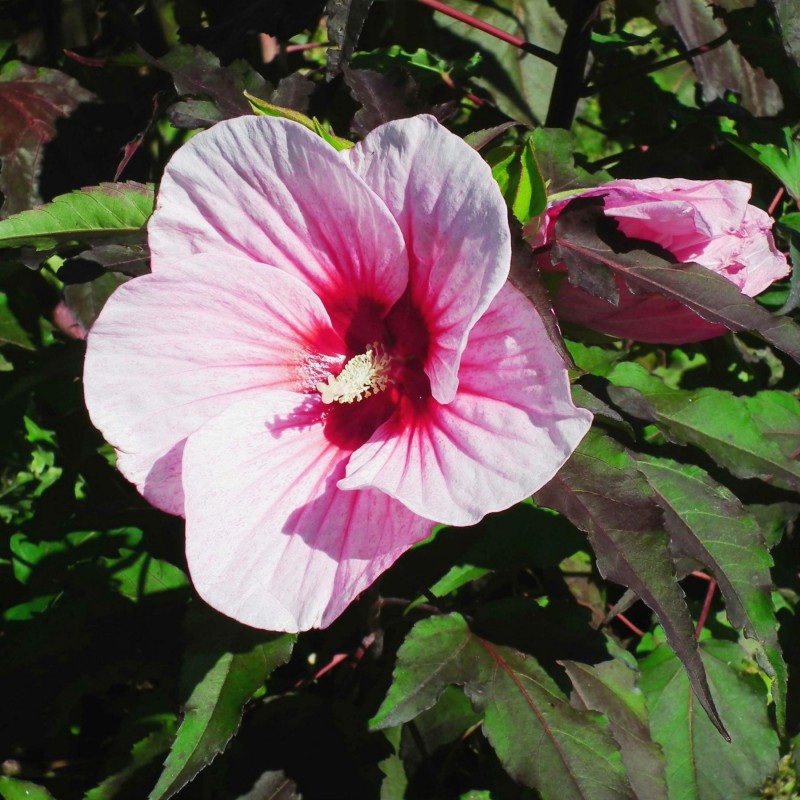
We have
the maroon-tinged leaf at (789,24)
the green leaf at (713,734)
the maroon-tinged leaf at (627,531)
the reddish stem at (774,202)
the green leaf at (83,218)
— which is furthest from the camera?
the reddish stem at (774,202)

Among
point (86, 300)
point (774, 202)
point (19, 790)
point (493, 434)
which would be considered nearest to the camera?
point (493, 434)

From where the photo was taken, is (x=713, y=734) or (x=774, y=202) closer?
(x=713, y=734)

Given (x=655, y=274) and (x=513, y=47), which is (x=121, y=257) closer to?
(x=655, y=274)

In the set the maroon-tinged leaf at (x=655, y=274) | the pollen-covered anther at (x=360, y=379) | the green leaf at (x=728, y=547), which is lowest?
the green leaf at (x=728, y=547)

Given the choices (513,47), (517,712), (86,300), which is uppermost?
(513,47)

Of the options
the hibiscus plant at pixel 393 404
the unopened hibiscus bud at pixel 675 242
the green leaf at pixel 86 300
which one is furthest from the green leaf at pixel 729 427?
the green leaf at pixel 86 300

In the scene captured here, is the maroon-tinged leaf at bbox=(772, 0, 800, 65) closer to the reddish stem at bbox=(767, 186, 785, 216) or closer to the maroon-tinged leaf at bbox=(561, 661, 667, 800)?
the reddish stem at bbox=(767, 186, 785, 216)

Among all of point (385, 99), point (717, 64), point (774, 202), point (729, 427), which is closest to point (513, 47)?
point (717, 64)

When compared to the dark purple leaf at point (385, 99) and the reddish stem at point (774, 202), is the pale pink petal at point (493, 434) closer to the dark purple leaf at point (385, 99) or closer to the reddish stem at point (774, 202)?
the dark purple leaf at point (385, 99)
